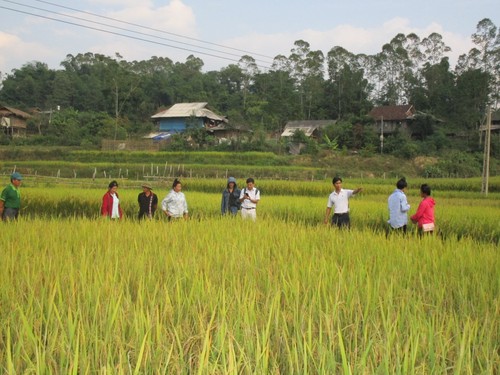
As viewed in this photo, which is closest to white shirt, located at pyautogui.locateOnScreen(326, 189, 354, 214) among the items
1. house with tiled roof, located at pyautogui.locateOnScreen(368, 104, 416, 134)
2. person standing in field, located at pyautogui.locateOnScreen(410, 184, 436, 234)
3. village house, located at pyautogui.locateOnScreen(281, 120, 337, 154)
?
person standing in field, located at pyautogui.locateOnScreen(410, 184, 436, 234)

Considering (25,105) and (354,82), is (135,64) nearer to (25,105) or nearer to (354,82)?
(25,105)

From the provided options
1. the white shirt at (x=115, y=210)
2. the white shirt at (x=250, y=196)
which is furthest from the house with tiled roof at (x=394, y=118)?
the white shirt at (x=115, y=210)

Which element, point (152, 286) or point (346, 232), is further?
point (346, 232)

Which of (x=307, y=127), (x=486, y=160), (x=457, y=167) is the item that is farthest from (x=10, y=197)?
(x=307, y=127)

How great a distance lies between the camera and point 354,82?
155 feet

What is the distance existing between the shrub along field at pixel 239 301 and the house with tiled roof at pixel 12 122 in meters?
41.6

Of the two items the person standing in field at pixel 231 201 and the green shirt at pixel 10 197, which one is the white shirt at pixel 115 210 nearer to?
the green shirt at pixel 10 197

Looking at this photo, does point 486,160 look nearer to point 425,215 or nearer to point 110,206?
point 425,215

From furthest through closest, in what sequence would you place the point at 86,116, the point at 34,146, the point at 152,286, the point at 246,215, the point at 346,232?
the point at 86,116, the point at 34,146, the point at 246,215, the point at 346,232, the point at 152,286

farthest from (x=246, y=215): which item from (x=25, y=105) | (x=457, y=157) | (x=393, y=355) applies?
(x=25, y=105)

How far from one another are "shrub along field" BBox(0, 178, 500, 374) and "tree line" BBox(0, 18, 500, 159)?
3215 cm

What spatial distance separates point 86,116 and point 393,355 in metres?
45.9

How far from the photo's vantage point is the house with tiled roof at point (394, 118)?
41.4m

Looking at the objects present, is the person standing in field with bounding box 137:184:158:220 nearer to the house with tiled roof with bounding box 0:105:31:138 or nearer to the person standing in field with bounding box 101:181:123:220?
the person standing in field with bounding box 101:181:123:220
